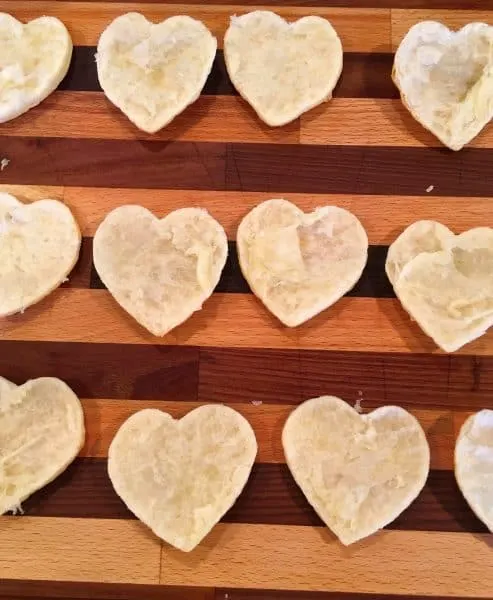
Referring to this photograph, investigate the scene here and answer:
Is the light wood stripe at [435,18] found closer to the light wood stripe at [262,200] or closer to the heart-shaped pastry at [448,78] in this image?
the heart-shaped pastry at [448,78]

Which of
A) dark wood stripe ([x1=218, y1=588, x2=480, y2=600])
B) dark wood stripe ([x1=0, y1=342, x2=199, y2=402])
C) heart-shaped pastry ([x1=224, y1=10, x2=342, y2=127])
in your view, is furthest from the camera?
heart-shaped pastry ([x1=224, y1=10, x2=342, y2=127])

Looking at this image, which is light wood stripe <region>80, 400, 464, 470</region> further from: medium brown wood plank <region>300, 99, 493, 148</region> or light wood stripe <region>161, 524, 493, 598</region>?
medium brown wood plank <region>300, 99, 493, 148</region>

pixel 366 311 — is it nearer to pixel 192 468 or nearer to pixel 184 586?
pixel 192 468

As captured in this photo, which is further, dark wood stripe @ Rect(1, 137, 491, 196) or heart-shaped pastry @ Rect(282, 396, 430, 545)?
dark wood stripe @ Rect(1, 137, 491, 196)

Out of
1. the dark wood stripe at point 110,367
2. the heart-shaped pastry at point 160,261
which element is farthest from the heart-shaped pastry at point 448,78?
the dark wood stripe at point 110,367

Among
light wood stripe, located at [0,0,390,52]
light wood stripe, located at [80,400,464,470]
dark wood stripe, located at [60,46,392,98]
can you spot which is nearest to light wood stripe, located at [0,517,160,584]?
light wood stripe, located at [80,400,464,470]

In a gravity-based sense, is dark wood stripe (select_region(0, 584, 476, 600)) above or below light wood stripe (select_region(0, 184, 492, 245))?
below

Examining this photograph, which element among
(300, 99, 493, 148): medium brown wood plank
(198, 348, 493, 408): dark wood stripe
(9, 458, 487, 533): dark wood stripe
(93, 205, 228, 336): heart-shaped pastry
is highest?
(300, 99, 493, 148): medium brown wood plank
